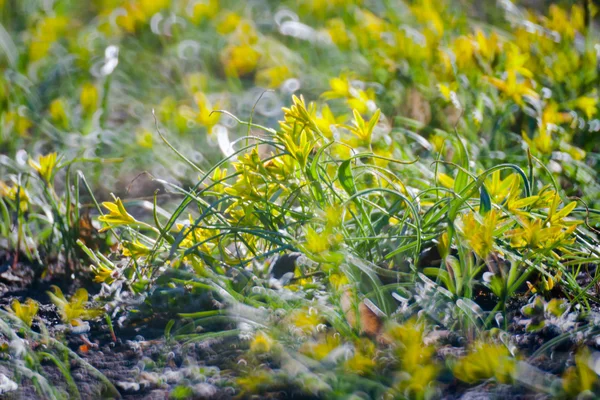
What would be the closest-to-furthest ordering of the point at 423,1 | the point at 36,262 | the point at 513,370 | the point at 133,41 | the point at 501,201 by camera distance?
1. the point at 513,370
2. the point at 501,201
3. the point at 36,262
4. the point at 423,1
5. the point at 133,41

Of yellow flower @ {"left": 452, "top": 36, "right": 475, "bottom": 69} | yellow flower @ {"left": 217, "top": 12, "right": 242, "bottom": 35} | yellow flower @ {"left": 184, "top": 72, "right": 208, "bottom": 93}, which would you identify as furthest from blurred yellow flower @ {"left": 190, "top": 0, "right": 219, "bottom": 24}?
yellow flower @ {"left": 452, "top": 36, "right": 475, "bottom": 69}

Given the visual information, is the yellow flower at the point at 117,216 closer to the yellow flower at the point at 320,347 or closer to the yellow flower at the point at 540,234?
the yellow flower at the point at 320,347

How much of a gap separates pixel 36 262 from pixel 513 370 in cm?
133

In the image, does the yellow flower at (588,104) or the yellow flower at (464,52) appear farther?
the yellow flower at (464,52)

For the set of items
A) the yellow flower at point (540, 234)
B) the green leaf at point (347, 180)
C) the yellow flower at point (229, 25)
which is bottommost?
the yellow flower at point (540, 234)

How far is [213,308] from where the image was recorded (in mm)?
1494

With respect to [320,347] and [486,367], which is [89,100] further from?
[486,367]

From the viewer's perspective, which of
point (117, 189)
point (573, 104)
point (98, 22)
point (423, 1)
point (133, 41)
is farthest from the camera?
point (98, 22)

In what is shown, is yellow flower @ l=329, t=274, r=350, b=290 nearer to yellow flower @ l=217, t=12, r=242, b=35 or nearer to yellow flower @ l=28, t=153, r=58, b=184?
yellow flower @ l=28, t=153, r=58, b=184

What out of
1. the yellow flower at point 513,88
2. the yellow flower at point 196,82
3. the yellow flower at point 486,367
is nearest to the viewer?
the yellow flower at point 486,367

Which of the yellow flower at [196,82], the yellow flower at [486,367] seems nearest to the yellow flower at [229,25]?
the yellow flower at [196,82]

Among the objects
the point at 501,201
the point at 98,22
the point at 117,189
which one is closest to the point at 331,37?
the point at 117,189

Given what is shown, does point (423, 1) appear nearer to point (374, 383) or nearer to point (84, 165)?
point (84, 165)

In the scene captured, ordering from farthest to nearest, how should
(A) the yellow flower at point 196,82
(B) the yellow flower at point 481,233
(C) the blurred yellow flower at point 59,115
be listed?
(A) the yellow flower at point 196,82, (C) the blurred yellow flower at point 59,115, (B) the yellow flower at point 481,233
